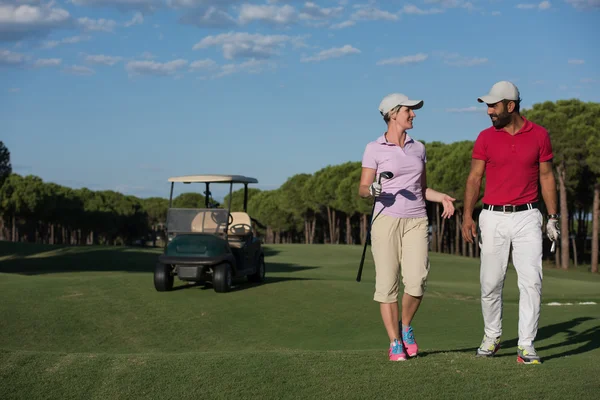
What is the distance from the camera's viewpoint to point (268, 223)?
374 ft

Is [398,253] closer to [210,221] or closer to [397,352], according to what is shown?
[397,352]

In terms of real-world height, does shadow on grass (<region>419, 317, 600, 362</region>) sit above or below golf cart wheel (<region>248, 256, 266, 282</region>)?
below

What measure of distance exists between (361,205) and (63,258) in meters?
39.0

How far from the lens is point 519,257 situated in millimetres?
7582

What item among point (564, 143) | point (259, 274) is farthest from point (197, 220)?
point (564, 143)

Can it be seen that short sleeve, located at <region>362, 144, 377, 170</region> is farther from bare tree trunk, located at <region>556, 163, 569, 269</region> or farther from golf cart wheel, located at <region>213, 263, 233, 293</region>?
bare tree trunk, located at <region>556, 163, 569, 269</region>

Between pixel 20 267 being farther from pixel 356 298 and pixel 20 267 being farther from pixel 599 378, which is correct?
pixel 599 378

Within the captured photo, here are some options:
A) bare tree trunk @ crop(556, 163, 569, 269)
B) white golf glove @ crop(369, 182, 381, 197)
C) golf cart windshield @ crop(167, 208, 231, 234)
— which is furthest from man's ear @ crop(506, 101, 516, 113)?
bare tree trunk @ crop(556, 163, 569, 269)

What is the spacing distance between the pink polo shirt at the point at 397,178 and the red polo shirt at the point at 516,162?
720mm

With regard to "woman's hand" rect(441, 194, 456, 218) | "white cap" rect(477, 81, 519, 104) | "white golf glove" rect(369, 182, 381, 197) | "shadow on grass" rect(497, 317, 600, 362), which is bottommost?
"shadow on grass" rect(497, 317, 600, 362)

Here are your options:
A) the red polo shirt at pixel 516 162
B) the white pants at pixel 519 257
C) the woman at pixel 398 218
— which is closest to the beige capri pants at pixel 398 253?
the woman at pixel 398 218

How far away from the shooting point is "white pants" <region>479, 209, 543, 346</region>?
7.51m

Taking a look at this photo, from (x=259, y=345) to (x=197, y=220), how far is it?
228 inches

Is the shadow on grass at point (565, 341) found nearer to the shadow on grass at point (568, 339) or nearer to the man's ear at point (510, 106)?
the shadow on grass at point (568, 339)
